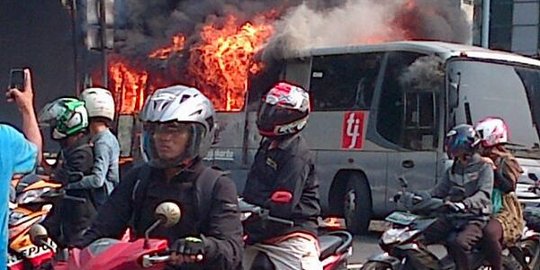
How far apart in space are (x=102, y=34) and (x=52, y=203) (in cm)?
506

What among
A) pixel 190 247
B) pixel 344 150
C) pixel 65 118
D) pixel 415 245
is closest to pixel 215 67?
pixel 344 150

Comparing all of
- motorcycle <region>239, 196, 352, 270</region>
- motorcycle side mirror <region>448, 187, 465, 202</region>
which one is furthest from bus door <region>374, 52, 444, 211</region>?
motorcycle <region>239, 196, 352, 270</region>

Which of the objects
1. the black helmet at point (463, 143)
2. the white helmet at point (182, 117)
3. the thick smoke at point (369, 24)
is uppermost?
the thick smoke at point (369, 24)

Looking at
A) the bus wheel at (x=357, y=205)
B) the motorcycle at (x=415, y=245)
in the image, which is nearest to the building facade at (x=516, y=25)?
the bus wheel at (x=357, y=205)

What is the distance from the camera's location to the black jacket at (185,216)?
4414 mm

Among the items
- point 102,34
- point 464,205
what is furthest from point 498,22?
point 464,205

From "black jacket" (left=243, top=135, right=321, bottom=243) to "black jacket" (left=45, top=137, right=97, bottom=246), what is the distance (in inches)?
55.5

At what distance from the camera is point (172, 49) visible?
852 inches

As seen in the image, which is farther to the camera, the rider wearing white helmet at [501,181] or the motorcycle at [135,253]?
the rider wearing white helmet at [501,181]

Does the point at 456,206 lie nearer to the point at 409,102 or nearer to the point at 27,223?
the point at 27,223

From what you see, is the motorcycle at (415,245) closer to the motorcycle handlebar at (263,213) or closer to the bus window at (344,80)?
the motorcycle handlebar at (263,213)

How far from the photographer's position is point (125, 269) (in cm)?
414

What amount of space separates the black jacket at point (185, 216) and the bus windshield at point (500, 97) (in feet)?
34.0

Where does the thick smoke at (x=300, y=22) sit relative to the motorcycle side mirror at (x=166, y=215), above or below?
above
